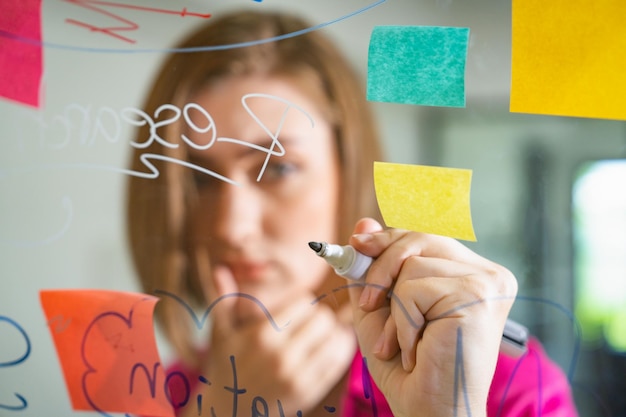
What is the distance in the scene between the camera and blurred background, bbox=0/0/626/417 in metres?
0.44

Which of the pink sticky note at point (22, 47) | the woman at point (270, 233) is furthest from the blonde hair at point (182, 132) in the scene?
the pink sticky note at point (22, 47)

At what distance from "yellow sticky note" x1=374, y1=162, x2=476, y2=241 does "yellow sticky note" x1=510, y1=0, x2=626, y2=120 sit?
0.07 m

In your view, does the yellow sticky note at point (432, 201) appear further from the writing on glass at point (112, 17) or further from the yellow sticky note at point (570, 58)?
the writing on glass at point (112, 17)

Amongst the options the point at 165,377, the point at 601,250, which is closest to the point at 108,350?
the point at 165,377

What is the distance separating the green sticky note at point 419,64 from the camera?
46 centimetres

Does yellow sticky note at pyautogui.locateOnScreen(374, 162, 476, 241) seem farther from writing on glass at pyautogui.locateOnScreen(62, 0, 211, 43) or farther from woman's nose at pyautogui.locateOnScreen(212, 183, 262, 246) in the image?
writing on glass at pyautogui.locateOnScreen(62, 0, 211, 43)

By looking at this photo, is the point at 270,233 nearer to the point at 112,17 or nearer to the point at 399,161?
the point at 399,161

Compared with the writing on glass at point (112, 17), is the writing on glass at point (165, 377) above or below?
below

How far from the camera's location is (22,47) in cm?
56

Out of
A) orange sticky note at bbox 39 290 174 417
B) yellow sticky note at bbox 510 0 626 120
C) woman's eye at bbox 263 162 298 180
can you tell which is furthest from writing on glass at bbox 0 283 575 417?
yellow sticky note at bbox 510 0 626 120

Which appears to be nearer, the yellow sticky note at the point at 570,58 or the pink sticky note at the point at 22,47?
the yellow sticky note at the point at 570,58

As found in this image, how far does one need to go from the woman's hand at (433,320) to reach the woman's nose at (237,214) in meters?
0.11

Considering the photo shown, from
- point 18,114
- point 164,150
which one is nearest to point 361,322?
point 164,150

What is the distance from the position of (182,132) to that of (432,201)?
22 cm
